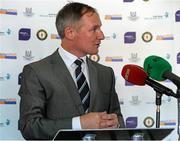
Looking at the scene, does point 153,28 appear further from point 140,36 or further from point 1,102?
point 1,102

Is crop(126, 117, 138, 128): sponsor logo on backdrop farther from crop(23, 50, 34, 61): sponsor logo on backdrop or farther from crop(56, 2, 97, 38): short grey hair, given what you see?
crop(56, 2, 97, 38): short grey hair

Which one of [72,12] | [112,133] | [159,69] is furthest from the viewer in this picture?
[72,12]

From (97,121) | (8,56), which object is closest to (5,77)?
(8,56)

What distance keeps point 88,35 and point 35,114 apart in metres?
0.49

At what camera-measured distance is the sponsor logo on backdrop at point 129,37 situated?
2.59 m

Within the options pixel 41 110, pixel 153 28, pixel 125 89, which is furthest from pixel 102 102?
pixel 153 28

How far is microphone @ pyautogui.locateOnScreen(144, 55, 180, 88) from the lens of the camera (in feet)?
4.74

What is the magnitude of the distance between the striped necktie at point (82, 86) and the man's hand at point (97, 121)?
0.27 m

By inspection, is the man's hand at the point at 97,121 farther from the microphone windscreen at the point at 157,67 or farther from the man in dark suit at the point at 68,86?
the microphone windscreen at the point at 157,67

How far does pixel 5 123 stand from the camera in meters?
2.48

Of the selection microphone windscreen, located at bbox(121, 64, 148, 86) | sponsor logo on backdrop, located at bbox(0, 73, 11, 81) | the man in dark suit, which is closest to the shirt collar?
the man in dark suit

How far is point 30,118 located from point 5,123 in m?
0.74

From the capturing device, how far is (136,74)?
1671 mm

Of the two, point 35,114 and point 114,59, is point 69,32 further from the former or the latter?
point 114,59
